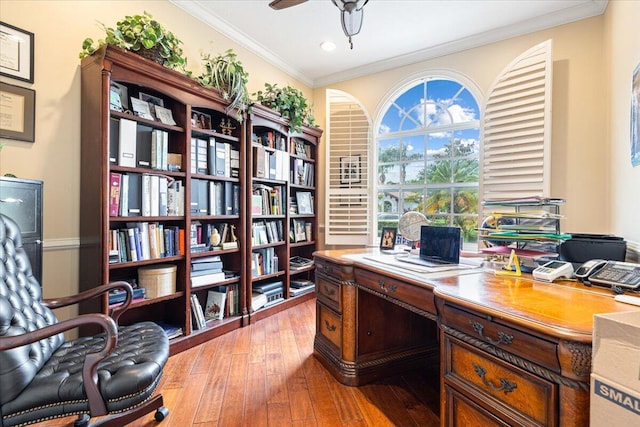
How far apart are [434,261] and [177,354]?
205 centimetres

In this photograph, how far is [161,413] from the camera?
65.6 inches

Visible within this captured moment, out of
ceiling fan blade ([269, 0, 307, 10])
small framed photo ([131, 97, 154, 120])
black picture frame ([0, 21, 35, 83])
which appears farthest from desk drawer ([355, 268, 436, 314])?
black picture frame ([0, 21, 35, 83])

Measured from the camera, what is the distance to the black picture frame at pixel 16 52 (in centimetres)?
181

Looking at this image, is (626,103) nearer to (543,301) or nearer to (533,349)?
(543,301)

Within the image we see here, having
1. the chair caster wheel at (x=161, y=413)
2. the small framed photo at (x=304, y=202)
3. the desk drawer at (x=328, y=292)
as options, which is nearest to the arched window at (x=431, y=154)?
the small framed photo at (x=304, y=202)

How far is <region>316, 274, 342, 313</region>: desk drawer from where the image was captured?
210 cm

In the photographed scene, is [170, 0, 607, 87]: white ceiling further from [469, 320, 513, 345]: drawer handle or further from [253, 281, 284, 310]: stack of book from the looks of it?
[469, 320, 513, 345]: drawer handle

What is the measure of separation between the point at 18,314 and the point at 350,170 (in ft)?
10.8

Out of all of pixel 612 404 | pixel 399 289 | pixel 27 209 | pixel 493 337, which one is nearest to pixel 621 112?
pixel 399 289

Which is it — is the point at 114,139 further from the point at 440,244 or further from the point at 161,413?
the point at 440,244

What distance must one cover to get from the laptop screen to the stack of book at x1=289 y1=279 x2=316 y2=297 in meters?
1.98

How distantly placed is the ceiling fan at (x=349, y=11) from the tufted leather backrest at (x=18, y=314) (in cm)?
200

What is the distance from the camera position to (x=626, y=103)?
2.11 m

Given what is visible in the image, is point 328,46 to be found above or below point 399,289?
above
